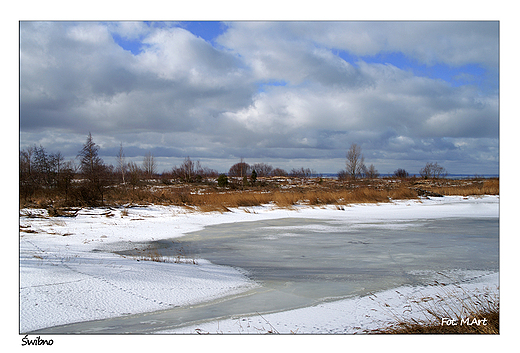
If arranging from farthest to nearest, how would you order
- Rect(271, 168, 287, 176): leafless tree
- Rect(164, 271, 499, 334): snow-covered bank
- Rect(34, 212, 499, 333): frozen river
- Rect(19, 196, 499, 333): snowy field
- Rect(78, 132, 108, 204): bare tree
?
Rect(271, 168, 287, 176): leafless tree
Rect(78, 132, 108, 204): bare tree
Rect(34, 212, 499, 333): frozen river
Rect(19, 196, 499, 333): snowy field
Rect(164, 271, 499, 334): snow-covered bank

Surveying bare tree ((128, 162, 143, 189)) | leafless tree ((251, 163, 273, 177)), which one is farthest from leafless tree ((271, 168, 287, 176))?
bare tree ((128, 162, 143, 189))

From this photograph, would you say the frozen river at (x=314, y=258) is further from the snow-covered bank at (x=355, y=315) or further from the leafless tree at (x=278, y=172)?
the leafless tree at (x=278, y=172)

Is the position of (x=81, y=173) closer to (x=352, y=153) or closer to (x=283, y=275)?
(x=283, y=275)

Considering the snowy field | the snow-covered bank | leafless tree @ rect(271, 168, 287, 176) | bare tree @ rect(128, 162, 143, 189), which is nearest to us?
the snow-covered bank

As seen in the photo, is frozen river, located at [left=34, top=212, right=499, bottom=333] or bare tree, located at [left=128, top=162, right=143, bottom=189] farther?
bare tree, located at [left=128, top=162, right=143, bottom=189]

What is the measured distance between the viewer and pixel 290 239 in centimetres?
960

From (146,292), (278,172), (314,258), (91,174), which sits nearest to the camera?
(146,292)

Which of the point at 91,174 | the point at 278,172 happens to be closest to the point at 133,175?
the point at 91,174

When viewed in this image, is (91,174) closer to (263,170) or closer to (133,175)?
(133,175)

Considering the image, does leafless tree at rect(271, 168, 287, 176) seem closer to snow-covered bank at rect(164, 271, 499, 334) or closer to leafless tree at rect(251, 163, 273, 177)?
leafless tree at rect(251, 163, 273, 177)

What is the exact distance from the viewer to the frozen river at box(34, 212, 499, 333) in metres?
4.28

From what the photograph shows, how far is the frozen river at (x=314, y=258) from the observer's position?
4281 mm

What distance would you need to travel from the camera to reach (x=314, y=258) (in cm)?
720

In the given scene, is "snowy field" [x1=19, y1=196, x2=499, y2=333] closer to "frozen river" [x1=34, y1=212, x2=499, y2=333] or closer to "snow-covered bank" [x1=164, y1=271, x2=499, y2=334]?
"snow-covered bank" [x1=164, y1=271, x2=499, y2=334]
